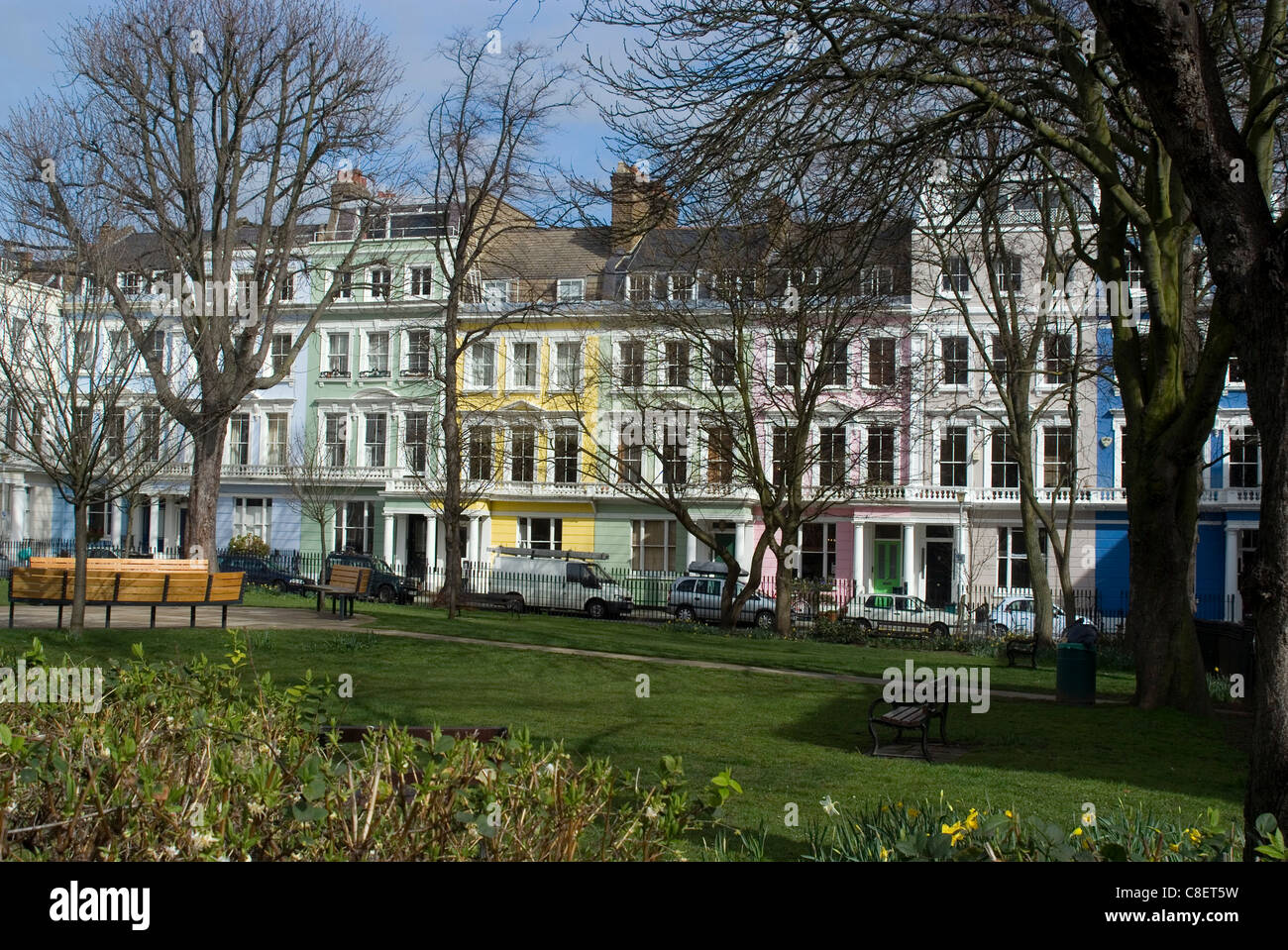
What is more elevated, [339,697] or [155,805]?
[155,805]

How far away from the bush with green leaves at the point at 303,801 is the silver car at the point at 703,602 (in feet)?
99.5

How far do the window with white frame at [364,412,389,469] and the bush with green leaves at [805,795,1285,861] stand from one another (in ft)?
147

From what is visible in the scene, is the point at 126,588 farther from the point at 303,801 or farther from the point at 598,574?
the point at 598,574

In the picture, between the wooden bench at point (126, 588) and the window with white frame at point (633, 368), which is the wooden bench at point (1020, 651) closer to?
the window with white frame at point (633, 368)

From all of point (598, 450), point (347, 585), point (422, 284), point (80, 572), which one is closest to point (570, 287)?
point (422, 284)

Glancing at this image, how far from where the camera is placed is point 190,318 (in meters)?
26.2

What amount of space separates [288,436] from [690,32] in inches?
1729

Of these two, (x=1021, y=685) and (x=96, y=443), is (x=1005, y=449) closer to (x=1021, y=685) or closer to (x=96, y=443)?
(x=1021, y=685)

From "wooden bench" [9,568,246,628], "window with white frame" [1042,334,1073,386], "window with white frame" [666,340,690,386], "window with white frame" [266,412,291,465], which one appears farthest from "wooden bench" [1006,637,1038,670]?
"window with white frame" [266,412,291,465]

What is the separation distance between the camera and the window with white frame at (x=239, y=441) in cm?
5125

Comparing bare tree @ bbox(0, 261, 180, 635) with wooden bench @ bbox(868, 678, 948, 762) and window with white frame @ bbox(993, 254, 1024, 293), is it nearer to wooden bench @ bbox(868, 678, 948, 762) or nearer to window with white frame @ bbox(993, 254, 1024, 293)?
wooden bench @ bbox(868, 678, 948, 762)

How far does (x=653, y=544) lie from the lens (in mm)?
46500

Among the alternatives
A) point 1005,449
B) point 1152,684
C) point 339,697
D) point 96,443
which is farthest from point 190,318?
point 1005,449
